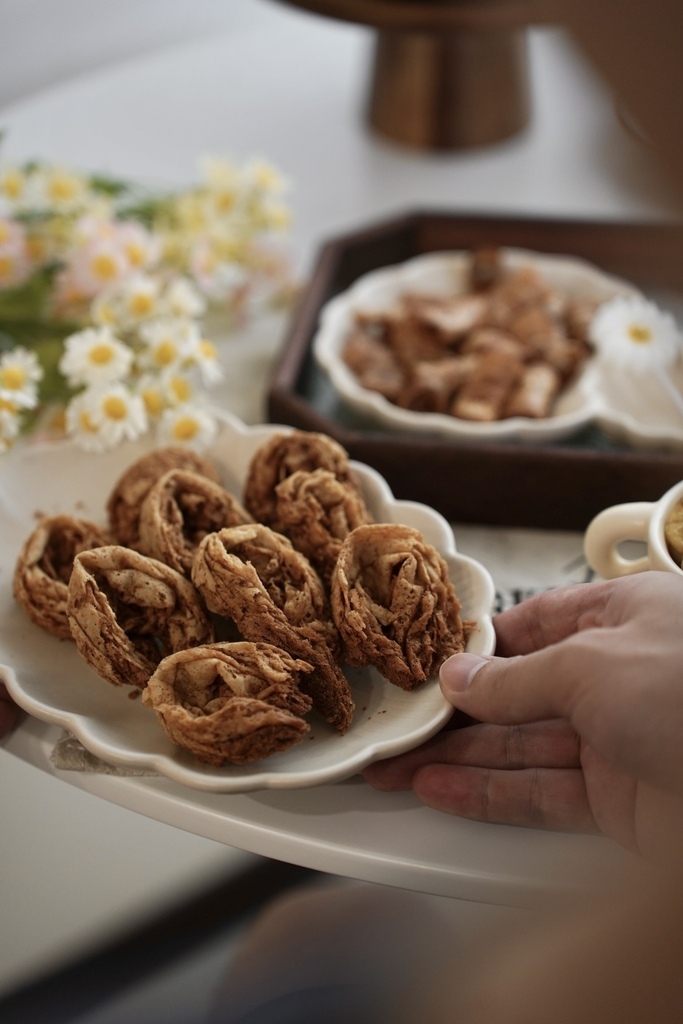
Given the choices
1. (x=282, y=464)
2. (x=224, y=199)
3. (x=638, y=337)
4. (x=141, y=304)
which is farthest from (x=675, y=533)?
(x=224, y=199)

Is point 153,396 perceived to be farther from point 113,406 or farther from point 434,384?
point 434,384

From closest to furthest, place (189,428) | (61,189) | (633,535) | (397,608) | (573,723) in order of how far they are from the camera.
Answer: (573,723) → (397,608) → (633,535) → (189,428) → (61,189)

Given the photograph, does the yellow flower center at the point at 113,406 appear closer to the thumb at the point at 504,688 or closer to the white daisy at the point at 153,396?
the white daisy at the point at 153,396

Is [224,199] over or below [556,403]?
over

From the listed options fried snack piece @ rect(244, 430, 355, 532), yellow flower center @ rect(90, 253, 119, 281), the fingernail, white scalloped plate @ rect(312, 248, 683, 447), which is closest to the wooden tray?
white scalloped plate @ rect(312, 248, 683, 447)

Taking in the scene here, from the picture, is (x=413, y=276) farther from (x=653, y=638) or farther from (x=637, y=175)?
(x=637, y=175)

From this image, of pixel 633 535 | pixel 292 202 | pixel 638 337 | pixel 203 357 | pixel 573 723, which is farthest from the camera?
pixel 292 202

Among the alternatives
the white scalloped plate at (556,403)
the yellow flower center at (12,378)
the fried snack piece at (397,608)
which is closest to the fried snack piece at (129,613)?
the fried snack piece at (397,608)

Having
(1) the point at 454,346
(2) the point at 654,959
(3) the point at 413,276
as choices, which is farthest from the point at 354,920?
(3) the point at 413,276

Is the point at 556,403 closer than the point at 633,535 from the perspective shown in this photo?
No
